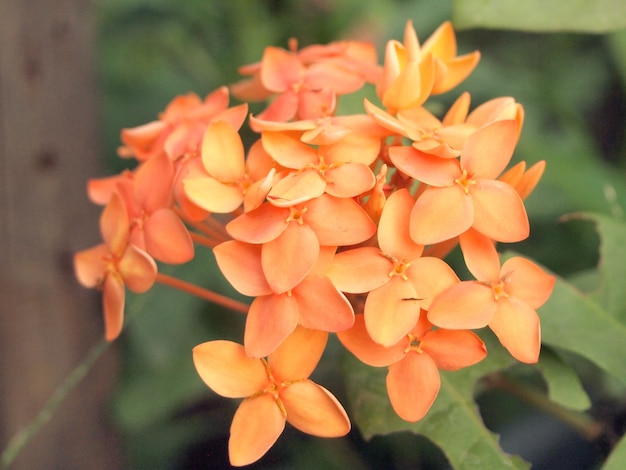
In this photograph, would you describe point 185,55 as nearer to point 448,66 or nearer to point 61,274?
point 61,274

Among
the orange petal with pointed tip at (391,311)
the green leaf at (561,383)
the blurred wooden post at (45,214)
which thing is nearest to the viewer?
the orange petal with pointed tip at (391,311)

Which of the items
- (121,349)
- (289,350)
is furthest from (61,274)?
(289,350)

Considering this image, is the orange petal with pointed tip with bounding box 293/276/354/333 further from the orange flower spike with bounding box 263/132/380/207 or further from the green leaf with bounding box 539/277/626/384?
the green leaf with bounding box 539/277/626/384

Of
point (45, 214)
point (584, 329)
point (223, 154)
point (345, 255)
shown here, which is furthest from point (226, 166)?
point (45, 214)

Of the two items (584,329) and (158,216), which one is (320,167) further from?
(584,329)

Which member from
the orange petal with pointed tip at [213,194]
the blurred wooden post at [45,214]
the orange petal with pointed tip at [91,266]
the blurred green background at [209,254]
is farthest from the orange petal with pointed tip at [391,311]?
the blurred wooden post at [45,214]

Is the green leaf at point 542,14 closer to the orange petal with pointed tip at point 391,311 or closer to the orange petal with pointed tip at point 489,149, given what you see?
the orange petal with pointed tip at point 489,149

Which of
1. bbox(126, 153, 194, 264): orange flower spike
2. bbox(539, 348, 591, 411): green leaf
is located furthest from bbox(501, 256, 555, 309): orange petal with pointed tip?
bbox(126, 153, 194, 264): orange flower spike
